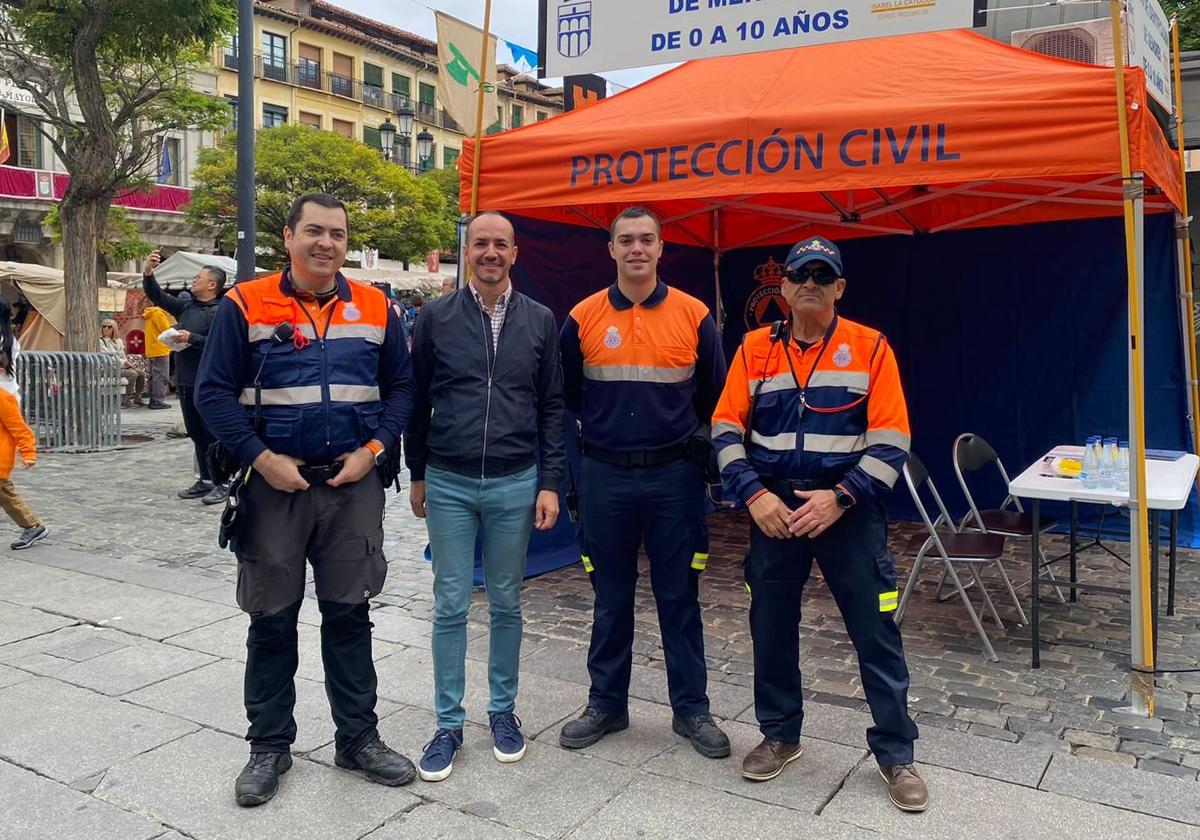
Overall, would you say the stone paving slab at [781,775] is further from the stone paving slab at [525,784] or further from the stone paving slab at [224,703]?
the stone paving slab at [224,703]

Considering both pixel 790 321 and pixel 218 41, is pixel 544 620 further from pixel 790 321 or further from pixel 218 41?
pixel 218 41

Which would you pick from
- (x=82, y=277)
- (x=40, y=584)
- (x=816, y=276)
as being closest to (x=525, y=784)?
(x=816, y=276)

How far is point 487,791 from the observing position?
3344 millimetres

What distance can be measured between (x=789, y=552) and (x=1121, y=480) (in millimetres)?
2237

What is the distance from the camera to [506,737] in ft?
11.8

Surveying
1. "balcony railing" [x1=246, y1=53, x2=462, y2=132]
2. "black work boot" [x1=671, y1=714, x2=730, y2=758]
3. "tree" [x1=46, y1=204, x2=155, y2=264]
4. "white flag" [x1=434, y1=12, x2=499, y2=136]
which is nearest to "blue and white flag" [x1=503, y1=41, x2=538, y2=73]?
"white flag" [x1=434, y1=12, x2=499, y2=136]

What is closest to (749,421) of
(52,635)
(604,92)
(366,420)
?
(366,420)

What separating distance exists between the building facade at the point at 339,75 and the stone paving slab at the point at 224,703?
3502 cm

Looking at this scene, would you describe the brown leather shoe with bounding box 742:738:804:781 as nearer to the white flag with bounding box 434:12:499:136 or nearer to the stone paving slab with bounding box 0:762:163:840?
the stone paving slab with bounding box 0:762:163:840

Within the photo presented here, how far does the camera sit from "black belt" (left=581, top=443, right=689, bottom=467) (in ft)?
11.8

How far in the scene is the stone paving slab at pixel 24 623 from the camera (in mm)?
4977

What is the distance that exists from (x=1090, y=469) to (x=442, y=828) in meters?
3.53

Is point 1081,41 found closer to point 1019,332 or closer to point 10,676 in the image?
point 1019,332

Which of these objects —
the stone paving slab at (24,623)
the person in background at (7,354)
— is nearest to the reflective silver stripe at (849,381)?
the stone paving slab at (24,623)
